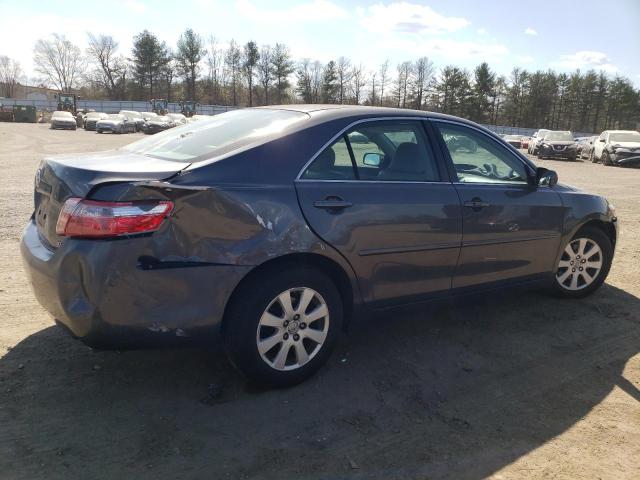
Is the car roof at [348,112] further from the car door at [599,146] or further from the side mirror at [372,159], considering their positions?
the car door at [599,146]

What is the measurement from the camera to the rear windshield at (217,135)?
3.12 metres

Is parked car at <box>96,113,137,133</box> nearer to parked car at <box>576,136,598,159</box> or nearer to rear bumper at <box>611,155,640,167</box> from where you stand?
parked car at <box>576,136,598,159</box>

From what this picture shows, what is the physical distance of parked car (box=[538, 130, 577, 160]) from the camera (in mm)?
28016

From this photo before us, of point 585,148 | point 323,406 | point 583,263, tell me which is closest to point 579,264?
point 583,263

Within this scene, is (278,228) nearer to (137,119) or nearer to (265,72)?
(137,119)

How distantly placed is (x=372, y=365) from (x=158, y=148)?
207 cm

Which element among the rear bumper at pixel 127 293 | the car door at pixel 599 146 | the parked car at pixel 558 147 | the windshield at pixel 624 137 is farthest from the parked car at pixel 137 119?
the rear bumper at pixel 127 293

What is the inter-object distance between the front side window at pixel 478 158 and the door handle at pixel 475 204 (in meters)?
0.16

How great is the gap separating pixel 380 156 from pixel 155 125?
136 ft

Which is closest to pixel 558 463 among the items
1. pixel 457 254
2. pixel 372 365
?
pixel 372 365

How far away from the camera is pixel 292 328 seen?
3.12 metres

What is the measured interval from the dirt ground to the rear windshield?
3.92ft

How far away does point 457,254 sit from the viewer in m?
3.73

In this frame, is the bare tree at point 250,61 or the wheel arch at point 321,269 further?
the bare tree at point 250,61
